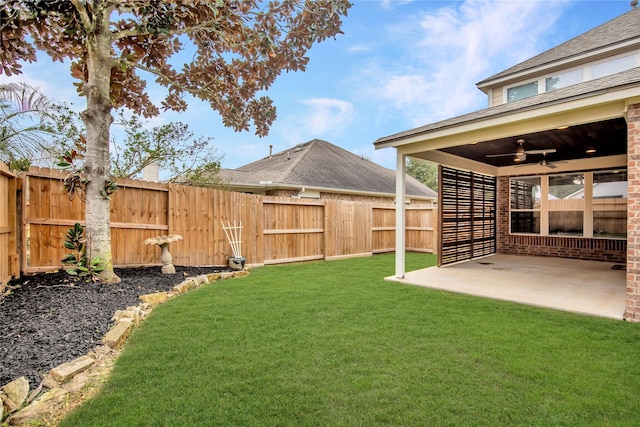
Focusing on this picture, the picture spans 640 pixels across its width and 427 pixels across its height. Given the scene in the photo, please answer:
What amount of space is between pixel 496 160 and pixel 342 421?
8723 mm

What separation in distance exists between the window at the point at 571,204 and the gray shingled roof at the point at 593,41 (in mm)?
3299

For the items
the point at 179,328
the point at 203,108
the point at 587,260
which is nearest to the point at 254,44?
the point at 203,108

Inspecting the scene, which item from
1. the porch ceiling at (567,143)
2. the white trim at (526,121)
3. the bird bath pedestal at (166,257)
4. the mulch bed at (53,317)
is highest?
the porch ceiling at (567,143)

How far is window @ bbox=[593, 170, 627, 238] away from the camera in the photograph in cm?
843

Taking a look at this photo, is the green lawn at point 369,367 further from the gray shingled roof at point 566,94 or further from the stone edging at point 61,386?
the gray shingled roof at point 566,94

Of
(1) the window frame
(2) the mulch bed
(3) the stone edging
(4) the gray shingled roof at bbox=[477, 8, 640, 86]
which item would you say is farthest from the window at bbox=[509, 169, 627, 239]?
(3) the stone edging

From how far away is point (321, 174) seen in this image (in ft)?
45.0

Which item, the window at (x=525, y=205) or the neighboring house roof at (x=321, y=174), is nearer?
the window at (x=525, y=205)

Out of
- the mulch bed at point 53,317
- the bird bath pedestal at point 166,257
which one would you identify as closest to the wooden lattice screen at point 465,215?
the bird bath pedestal at point 166,257

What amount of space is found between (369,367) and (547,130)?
4707mm

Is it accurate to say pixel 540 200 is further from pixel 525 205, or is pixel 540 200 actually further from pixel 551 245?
pixel 551 245

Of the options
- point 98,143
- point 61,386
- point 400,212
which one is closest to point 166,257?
point 98,143

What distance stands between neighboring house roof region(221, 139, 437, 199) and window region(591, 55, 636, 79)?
801 centimetres

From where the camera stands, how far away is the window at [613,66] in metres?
8.47
